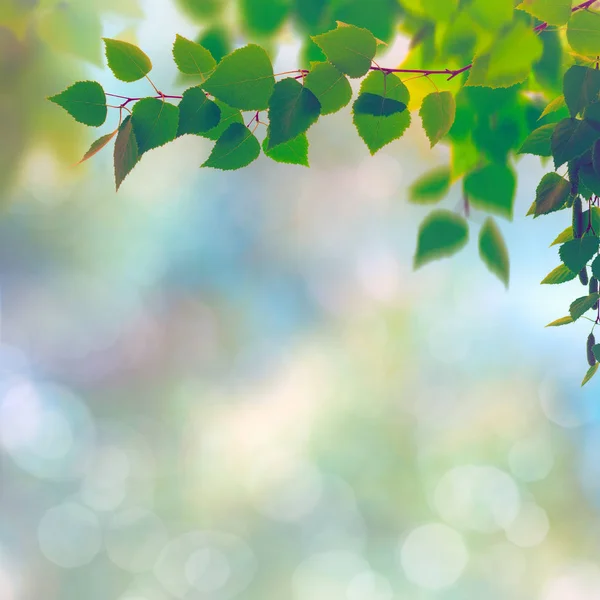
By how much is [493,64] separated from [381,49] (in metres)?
0.06

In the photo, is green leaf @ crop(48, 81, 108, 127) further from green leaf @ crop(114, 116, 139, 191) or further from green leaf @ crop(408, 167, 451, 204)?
green leaf @ crop(408, 167, 451, 204)

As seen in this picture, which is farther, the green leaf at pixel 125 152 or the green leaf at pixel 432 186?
the green leaf at pixel 432 186

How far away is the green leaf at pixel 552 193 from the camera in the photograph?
0.59ft

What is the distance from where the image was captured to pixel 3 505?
184 cm

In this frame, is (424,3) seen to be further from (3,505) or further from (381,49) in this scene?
(3,505)

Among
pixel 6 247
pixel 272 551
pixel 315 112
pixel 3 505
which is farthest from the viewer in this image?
pixel 272 551

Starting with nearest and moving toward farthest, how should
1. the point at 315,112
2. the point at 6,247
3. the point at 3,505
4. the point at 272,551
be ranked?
the point at 315,112
the point at 6,247
the point at 3,505
the point at 272,551

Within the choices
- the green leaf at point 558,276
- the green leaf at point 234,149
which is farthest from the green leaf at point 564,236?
the green leaf at point 234,149

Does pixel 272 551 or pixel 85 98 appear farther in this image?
pixel 272 551

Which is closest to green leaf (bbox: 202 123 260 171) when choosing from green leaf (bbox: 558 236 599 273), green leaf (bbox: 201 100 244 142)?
green leaf (bbox: 201 100 244 142)

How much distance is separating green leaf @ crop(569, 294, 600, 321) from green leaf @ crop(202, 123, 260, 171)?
119 mm

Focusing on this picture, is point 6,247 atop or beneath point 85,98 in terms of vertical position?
atop

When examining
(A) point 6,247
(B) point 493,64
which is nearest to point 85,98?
(B) point 493,64

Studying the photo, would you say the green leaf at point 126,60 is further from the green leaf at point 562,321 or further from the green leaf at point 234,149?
the green leaf at point 562,321
